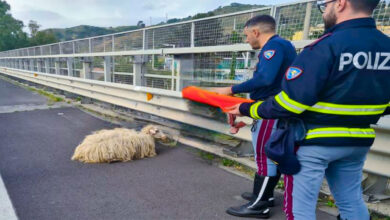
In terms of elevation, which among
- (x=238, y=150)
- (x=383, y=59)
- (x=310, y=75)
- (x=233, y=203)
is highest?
(x=383, y=59)

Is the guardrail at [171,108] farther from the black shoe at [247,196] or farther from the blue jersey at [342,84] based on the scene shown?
the blue jersey at [342,84]

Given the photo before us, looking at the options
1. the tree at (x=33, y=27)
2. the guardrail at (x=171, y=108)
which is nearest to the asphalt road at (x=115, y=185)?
the guardrail at (x=171, y=108)

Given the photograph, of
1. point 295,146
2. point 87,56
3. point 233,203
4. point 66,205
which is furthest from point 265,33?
point 87,56

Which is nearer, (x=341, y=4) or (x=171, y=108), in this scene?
(x=341, y=4)

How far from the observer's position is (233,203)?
2.76 metres

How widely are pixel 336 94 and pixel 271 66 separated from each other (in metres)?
0.76

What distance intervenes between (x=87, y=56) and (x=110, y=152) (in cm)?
488

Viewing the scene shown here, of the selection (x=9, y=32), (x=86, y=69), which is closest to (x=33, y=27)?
(x=9, y=32)

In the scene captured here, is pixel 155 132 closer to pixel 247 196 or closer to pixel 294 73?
pixel 247 196

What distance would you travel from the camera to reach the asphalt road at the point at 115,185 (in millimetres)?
2504

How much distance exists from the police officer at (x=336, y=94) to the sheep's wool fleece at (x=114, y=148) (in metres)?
2.62

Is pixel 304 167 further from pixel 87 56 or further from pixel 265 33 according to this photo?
pixel 87 56

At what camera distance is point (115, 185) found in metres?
3.03

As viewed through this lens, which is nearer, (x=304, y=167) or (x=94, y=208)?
(x=304, y=167)
